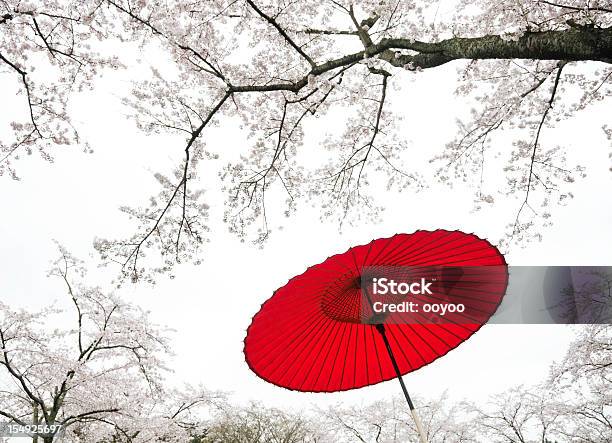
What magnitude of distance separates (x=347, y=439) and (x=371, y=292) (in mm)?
18163

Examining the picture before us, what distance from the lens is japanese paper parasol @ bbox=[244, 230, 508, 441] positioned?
2.08 meters

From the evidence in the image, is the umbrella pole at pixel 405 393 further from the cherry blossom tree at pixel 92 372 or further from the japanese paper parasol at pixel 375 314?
the cherry blossom tree at pixel 92 372

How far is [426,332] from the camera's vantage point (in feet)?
7.97

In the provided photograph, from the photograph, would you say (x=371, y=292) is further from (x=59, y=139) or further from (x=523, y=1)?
(x=59, y=139)

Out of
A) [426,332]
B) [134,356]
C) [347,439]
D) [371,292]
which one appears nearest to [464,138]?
[426,332]

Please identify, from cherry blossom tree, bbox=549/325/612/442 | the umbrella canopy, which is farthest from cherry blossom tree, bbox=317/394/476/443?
the umbrella canopy

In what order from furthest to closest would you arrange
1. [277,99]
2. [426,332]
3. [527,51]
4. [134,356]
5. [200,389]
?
[200,389]
[134,356]
[277,99]
[527,51]
[426,332]

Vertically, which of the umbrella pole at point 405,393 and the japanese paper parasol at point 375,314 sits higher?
the japanese paper parasol at point 375,314

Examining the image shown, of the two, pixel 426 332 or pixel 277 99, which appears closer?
pixel 426 332

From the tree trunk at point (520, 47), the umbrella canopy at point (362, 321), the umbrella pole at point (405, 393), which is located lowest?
the umbrella pole at point (405, 393)

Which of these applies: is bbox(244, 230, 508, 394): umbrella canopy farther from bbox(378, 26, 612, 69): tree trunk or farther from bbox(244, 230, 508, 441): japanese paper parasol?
bbox(378, 26, 612, 69): tree trunk

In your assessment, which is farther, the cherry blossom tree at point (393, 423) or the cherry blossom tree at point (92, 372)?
the cherry blossom tree at point (393, 423)

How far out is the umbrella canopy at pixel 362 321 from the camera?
2.11 m

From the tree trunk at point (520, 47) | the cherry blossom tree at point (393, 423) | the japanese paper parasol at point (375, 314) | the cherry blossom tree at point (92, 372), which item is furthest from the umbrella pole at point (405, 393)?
the cherry blossom tree at point (393, 423)
